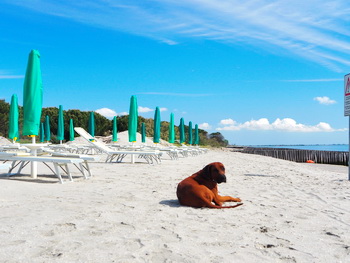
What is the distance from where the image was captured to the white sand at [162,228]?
107 inches

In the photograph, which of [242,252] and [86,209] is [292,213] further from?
[86,209]

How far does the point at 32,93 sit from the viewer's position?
7.47m

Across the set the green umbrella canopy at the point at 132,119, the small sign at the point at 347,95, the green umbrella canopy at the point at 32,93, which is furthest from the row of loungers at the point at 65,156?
the small sign at the point at 347,95

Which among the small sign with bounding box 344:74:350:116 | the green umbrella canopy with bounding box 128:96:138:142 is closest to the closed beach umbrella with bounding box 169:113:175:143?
the green umbrella canopy with bounding box 128:96:138:142

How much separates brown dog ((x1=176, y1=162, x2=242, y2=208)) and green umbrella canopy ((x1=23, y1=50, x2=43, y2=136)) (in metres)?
4.55

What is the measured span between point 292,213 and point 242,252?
72.2 inches

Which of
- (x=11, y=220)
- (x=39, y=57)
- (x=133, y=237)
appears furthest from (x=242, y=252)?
(x=39, y=57)

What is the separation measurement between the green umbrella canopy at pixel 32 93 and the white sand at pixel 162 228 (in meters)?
2.18

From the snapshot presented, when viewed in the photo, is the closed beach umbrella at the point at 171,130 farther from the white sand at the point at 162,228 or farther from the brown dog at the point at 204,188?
the brown dog at the point at 204,188

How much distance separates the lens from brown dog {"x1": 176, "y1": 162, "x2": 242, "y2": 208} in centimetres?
438

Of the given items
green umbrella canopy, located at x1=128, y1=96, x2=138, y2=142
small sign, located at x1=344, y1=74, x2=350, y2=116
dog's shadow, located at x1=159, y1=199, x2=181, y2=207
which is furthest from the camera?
green umbrella canopy, located at x1=128, y1=96, x2=138, y2=142

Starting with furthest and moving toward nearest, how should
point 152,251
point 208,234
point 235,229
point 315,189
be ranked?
point 315,189
point 235,229
point 208,234
point 152,251

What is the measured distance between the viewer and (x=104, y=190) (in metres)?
5.93

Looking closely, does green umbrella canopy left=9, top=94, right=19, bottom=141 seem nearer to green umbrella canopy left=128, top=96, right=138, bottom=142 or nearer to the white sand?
green umbrella canopy left=128, top=96, right=138, bottom=142
